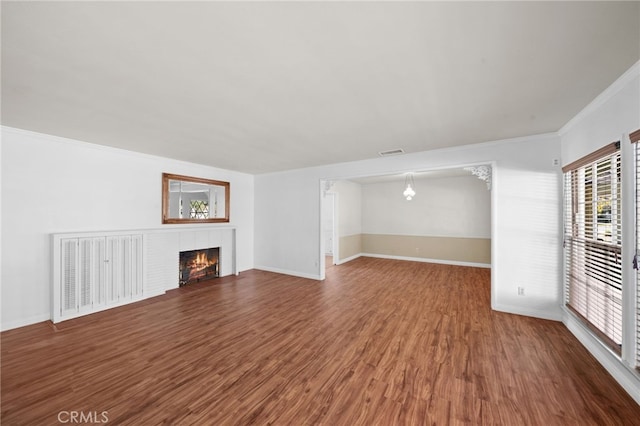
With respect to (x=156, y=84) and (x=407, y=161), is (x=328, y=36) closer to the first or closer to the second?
(x=156, y=84)

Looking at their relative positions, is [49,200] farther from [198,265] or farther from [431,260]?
[431,260]

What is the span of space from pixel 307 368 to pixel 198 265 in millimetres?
3979

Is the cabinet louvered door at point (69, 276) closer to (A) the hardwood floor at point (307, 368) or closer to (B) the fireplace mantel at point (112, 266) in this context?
(B) the fireplace mantel at point (112, 266)

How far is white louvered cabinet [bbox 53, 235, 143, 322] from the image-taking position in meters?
3.34

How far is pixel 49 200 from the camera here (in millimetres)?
3375

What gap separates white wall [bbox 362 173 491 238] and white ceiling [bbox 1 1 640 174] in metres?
3.78

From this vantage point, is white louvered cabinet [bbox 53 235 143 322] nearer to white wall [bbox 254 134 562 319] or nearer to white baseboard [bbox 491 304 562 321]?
white wall [bbox 254 134 562 319]

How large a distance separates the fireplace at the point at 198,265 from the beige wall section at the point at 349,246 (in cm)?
335

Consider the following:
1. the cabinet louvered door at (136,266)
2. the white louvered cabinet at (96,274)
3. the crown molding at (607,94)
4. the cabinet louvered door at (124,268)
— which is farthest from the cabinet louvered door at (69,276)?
the crown molding at (607,94)

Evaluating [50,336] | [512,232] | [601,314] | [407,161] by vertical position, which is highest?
[407,161]

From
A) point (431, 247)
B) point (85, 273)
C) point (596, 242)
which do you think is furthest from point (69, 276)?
point (431, 247)

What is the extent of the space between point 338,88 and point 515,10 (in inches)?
47.6

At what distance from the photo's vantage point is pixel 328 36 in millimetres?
1473

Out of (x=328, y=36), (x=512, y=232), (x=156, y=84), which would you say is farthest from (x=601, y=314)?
(x=156, y=84)
